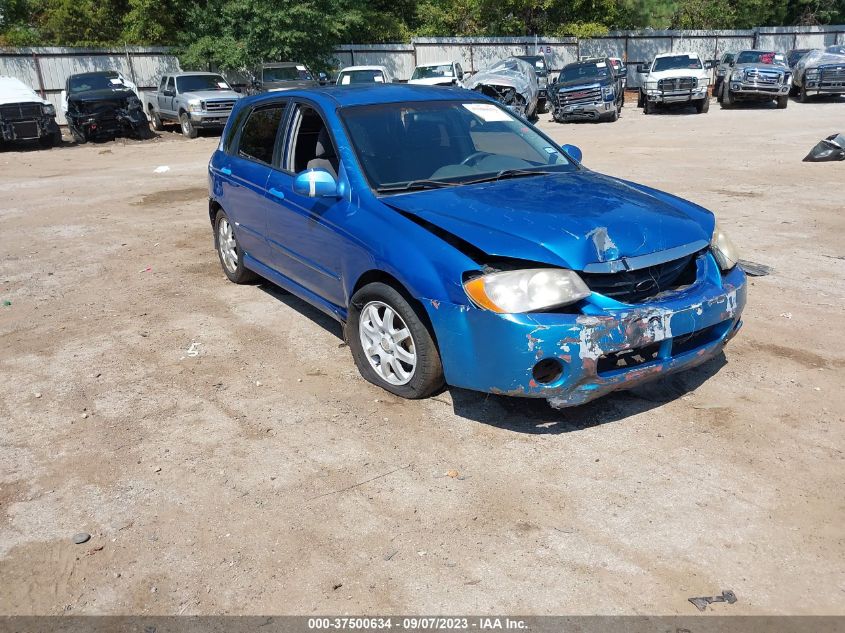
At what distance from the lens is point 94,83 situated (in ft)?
70.0

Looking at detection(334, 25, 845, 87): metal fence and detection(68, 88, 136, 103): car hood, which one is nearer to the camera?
detection(68, 88, 136, 103): car hood

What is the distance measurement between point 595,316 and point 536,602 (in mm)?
1413

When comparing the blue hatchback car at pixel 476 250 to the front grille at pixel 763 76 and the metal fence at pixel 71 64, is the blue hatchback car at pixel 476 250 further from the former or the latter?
the metal fence at pixel 71 64

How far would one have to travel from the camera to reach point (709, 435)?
3.99m

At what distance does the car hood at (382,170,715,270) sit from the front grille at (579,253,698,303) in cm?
10

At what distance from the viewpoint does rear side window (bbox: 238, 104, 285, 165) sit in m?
5.64

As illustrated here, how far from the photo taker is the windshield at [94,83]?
2116 centimetres

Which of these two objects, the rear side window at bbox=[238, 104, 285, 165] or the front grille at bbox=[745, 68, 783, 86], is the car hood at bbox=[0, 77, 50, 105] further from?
the front grille at bbox=[745, 68, 783, 86]

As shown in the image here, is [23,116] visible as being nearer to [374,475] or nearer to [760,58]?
[374,475]

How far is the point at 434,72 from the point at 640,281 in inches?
863

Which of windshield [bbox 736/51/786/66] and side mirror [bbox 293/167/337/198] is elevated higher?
windshield [bbox 736/51/786/66]

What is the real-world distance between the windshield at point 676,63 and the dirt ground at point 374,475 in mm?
18734

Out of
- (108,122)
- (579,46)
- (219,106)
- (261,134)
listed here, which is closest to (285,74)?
(219,106)

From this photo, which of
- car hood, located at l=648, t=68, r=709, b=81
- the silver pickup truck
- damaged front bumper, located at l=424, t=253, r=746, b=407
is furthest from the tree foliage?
damaged front bumper, located at l=424, t=253, r=746, b=407
